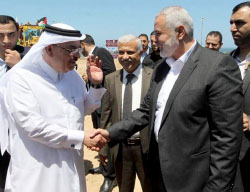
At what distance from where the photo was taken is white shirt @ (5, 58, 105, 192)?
2254 mm

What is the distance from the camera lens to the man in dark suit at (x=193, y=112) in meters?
2.00

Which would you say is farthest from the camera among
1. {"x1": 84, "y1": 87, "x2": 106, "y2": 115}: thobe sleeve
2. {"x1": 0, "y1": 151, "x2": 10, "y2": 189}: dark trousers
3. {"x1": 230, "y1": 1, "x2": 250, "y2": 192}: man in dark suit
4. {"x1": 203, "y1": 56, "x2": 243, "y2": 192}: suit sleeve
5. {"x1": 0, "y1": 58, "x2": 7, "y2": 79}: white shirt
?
{"x1": 0, "y1": 58, "x2": 7, "y2": 79}: white shirt

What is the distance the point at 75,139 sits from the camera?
7.78ft

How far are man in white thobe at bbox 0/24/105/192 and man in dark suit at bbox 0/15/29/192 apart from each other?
0.67m

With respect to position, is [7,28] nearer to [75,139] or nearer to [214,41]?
[75,139]

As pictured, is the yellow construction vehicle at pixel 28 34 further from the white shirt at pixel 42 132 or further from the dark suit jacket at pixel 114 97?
the white shirt at pixel 42 132

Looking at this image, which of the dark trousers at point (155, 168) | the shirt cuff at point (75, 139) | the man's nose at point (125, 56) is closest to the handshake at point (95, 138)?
the shirt cuff at point (75, 139)

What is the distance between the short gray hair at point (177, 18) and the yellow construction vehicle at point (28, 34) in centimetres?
2261

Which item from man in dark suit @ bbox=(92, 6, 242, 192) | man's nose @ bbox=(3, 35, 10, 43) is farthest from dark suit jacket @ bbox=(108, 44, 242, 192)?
man's nose @ bbox=(3, 35, 10, 43)

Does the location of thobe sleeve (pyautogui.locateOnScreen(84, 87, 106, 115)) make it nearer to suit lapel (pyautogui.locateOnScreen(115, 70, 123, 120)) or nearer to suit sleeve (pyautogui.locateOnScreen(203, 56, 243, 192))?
suit lapel (pyautogui.locateOnScreen(115, 70, 123, 120))

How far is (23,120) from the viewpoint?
2.23 metres

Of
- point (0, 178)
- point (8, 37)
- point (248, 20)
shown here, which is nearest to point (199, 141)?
point (248, 20)

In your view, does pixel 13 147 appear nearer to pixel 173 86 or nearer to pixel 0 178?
pixel 0 178

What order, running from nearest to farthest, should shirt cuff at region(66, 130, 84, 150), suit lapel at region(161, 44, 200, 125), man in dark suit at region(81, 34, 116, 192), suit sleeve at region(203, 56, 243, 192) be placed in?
suit sleeve at region(203, 56, 243, 192) < suit lapel at region(161, 44, 200, 125) < shirt cuff at region(66, 130, 84, 150) < man in dark suit at region(81, 34, 116, 192)
